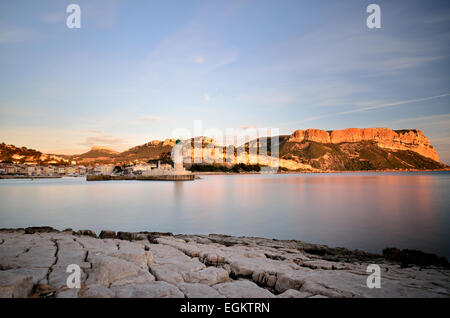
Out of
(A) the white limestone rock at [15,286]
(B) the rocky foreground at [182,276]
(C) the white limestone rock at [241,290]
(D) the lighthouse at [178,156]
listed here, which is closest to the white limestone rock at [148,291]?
(B) the rocky foreground at [182,276]

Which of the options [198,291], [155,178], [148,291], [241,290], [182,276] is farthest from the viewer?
[155,178]

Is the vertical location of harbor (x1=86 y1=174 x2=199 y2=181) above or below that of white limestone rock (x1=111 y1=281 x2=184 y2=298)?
→ below

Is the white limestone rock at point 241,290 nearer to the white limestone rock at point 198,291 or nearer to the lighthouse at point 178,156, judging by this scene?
the white limestone rock at point 198,291

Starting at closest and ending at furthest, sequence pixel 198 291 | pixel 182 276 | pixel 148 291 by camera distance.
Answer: pixel 148 291 < pixel 198 291 < pixel 182 276

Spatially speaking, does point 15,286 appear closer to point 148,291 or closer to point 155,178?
point 148,291

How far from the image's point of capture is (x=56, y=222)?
18.0 meters

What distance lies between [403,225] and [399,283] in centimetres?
1236

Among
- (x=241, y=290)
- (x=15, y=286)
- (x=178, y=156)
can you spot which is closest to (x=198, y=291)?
(x=241, y=290)

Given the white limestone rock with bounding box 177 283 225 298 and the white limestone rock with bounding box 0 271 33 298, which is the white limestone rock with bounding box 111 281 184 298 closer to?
the white limestone rock with bounding box 177 283 225 298

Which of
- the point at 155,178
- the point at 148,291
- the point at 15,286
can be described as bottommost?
the point at 155,178

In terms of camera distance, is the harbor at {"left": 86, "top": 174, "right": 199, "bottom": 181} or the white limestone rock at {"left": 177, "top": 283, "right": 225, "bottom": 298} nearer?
the white limestone rock at {"left": 177, "top": 283, "right": 225, "bottom": 298}

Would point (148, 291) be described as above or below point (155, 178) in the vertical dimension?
above

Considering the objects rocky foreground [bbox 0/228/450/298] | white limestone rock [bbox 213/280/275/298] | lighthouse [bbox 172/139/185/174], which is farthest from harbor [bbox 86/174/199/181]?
white limestone rock [bbox 213/280/275/298]
